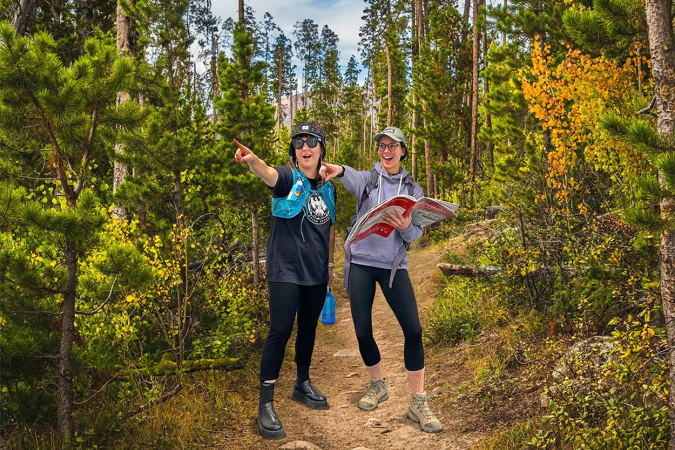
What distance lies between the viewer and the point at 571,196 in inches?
219

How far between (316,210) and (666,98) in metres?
2.46

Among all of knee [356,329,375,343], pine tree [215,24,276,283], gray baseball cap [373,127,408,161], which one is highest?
pine tree [215,24,276,283]

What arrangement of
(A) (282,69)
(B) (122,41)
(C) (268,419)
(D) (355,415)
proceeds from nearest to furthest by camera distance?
(C) (268,419) → (D) (355,415) → (B) (122,41) → (A) (282,69)

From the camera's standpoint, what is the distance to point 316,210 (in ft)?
12.5

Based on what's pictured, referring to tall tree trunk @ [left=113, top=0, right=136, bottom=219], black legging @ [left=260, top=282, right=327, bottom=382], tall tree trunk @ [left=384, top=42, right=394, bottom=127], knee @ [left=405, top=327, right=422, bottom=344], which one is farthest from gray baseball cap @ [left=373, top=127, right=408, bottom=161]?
tall tree trunk @ [left=384, top=42, right=394, bottom=127]

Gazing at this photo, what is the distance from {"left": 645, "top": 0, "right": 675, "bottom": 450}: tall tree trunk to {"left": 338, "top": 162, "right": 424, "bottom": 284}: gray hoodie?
170cm

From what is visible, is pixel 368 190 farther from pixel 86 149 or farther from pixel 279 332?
pixel 86 149

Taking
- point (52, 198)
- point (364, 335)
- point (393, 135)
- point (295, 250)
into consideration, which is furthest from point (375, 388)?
point (52, 198)

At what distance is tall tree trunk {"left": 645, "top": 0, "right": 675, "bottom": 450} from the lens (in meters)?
2.56

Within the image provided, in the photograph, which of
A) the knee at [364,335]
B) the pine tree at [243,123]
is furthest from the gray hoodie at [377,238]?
the pine tree at [243,123]

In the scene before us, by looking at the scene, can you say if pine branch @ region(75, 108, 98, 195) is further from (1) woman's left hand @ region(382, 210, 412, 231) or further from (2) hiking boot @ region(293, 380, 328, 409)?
(2) hiking boot @ region(293, 380, 328, 409)

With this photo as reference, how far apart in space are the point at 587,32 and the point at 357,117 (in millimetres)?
47923

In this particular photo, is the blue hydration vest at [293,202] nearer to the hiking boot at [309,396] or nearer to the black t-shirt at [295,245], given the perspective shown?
the black t-shirt at [295,245]

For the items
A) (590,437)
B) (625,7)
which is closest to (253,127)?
(625,7)
